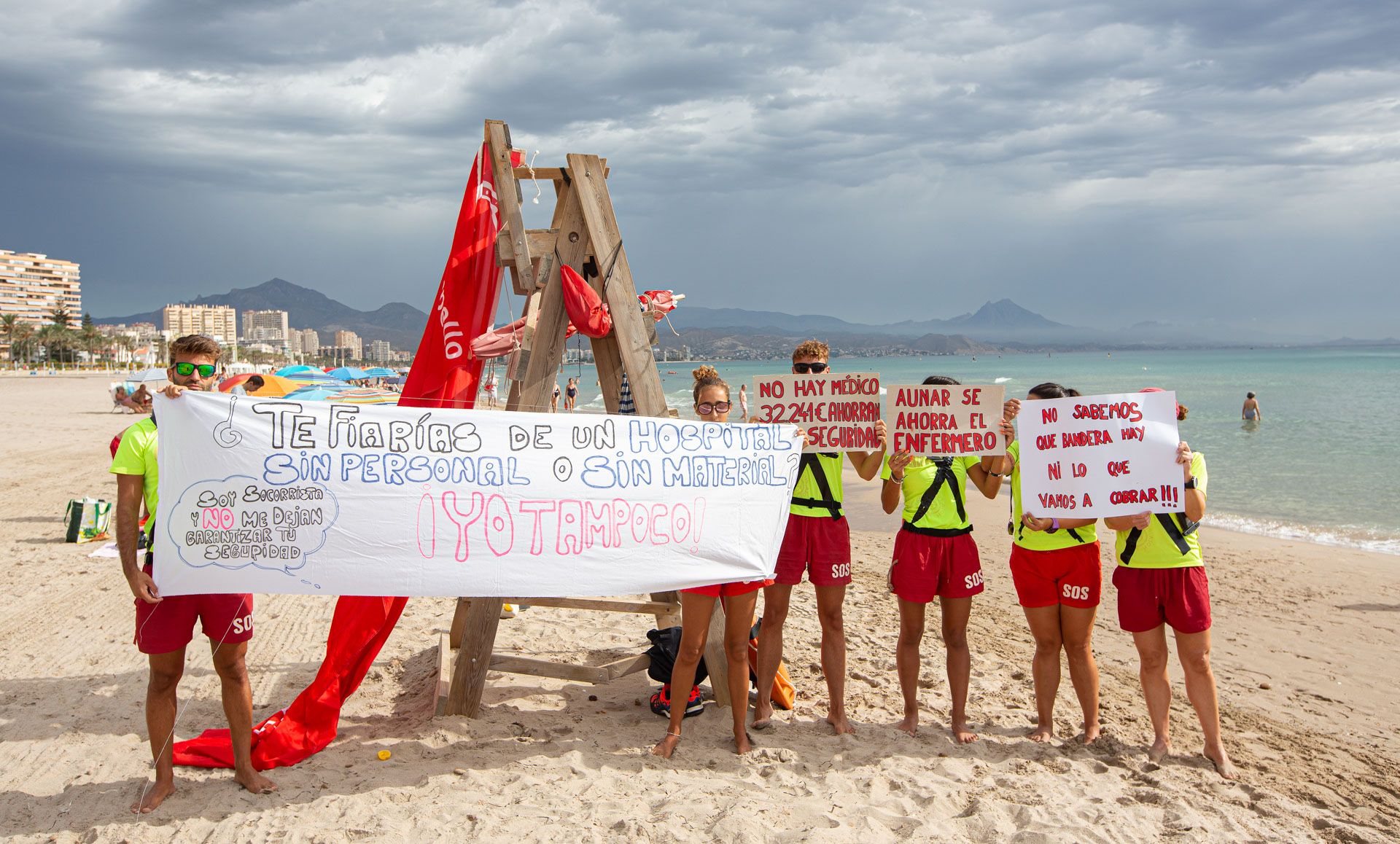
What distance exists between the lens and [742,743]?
4.50 meters

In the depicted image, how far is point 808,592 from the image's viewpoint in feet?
26.9

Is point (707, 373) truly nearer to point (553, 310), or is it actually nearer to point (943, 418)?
point (553, 310)

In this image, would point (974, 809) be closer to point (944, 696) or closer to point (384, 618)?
point (944, 696)

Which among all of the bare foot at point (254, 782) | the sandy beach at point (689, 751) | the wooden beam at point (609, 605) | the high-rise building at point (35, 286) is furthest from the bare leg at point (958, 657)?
the high-rise building at point (35, 286)

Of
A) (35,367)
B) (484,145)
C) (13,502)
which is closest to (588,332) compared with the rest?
(484,145)

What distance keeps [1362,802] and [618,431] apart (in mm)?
3985

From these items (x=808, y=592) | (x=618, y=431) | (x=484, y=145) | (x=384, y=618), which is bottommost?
(x=808, y=592)

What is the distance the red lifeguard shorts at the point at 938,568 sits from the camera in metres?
4.58

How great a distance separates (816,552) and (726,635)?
671mm

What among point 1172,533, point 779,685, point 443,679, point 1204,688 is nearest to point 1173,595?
point 1172,533

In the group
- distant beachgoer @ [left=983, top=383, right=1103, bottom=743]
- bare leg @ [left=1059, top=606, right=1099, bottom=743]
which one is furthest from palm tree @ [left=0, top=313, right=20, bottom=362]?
bare leg @ [left=1059, top=606, right=1099, bottom=743]

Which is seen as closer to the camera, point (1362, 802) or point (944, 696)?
point (1362, 802)

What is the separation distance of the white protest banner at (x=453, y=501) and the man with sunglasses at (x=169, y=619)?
0.10 meters

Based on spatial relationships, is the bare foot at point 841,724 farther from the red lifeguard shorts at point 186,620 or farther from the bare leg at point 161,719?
the bare leg at point 161,719
